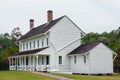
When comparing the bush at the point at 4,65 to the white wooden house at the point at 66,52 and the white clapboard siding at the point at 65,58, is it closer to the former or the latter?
the white wooden house at the point at 66,52

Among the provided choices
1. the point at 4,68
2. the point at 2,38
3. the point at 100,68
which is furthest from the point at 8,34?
the point at 100,68

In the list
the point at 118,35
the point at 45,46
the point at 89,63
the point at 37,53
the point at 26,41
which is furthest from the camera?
the point at 118,35

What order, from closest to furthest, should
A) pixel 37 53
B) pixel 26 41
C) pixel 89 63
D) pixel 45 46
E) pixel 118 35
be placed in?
pixel 89 63 < pixel 37 53 < pixel 45 46 < pixel 26 41 < pixel 118 35

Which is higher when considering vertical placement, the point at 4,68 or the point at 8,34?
the point at 8,34

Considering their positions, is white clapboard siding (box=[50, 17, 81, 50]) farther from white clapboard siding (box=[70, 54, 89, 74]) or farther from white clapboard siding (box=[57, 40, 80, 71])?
white clapboard siding (box=[70, 54, 89, 74])

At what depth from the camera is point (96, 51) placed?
1857 inches

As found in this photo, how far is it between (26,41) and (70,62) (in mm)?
13798

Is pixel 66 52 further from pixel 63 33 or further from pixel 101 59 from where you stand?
pixel 101 59

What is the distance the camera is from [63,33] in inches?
2083

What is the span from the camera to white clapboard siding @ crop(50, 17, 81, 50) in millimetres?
52250

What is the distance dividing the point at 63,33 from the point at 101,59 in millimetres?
8416

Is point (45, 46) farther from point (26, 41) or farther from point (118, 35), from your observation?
point (118, 35)

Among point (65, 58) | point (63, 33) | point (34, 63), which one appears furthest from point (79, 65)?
point (34, 63)

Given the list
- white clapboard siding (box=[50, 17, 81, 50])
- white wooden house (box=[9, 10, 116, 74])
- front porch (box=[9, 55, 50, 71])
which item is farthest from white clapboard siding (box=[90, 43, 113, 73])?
front porch (box=[9, 55, 50, 71])
